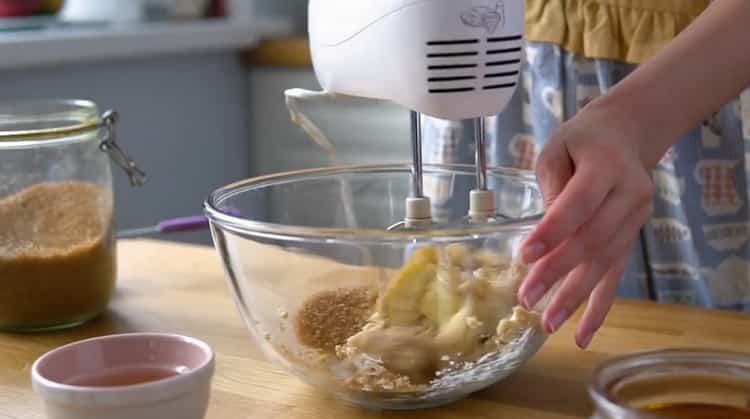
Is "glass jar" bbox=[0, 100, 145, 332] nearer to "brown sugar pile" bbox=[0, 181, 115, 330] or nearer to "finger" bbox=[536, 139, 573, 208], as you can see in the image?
"brown sugar pile" bbox=[0, 181, 115, 330]

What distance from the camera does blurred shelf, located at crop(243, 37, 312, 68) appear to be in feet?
7.09

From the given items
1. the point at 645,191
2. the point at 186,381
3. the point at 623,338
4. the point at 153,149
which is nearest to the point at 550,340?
the point at 623,338

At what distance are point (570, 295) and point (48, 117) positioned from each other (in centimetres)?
56

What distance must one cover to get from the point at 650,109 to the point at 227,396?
0.36 meters

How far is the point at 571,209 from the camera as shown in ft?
2.22

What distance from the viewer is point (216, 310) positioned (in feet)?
3.25

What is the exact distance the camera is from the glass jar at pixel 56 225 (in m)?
0.94

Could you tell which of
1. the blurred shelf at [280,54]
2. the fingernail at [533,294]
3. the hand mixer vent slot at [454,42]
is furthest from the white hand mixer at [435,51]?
the blurred shelf at [280,54]

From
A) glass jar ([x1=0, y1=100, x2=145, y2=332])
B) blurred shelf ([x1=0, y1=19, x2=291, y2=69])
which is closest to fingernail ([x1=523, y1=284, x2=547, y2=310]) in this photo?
glass jar ([x1=0, y1=100, x2=145, y2=332])

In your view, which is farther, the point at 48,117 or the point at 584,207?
the point at 48,117

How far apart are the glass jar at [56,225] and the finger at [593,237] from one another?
0.45 m

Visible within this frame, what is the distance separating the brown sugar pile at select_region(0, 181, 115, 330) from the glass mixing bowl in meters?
0.22

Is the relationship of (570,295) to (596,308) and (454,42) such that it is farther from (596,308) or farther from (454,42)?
(454,42)

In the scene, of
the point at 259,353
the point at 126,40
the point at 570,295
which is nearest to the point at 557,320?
the point at 570,295
